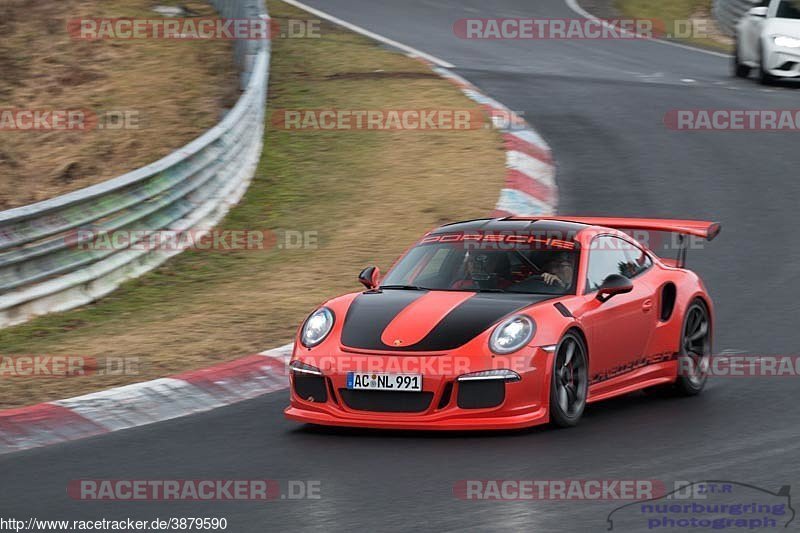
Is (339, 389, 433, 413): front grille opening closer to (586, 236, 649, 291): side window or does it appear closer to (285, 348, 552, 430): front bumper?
(285, 348, 552, 430): front bumper

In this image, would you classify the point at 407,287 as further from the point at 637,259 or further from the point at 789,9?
the point at 789,9

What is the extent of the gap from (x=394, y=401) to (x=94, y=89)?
12.8m

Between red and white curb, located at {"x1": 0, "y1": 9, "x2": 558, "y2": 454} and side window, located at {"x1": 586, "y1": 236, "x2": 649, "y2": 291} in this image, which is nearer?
red and white curb, located at {"x1": 0, "y1": 9, "x2": 558, "y2": 454}

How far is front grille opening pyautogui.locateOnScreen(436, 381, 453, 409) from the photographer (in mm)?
7617

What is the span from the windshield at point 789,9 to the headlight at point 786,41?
63 cm

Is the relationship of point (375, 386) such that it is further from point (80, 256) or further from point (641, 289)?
point (80, 256)

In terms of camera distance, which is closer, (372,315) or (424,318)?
(424,318)

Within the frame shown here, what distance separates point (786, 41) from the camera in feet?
68.8

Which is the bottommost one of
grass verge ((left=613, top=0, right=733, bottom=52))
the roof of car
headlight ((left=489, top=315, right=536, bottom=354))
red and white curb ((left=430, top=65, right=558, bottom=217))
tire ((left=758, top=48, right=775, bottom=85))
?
grass verge ((left=613, top=0, right=733, bottom=52))

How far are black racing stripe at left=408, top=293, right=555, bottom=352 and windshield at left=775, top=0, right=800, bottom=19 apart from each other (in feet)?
48.3

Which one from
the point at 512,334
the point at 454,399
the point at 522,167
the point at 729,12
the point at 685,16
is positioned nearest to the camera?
the point at 454,399

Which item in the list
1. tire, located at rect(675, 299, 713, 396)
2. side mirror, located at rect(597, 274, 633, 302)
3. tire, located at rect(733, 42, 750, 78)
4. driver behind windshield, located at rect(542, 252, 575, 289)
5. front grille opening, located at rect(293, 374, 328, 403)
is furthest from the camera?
tire, located at rect(733, 42, 750, 78)

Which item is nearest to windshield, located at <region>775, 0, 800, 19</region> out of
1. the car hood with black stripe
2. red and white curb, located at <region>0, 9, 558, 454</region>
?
red and white curb, located at <region>0, 9, 558, 454</region>

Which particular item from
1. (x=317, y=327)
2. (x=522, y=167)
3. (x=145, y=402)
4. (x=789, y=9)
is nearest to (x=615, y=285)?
(x=317, y=327)
